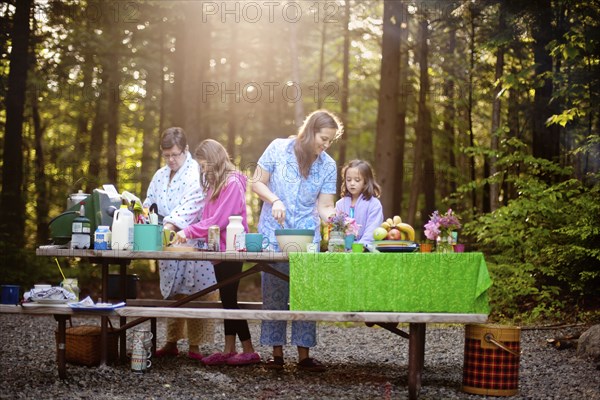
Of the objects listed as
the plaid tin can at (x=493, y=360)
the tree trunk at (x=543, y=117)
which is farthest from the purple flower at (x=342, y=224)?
the tree trunk at (x=543, y=117)

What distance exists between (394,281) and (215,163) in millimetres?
1818

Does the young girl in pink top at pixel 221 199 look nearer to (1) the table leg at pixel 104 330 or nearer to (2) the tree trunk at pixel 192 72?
(1) the table leg at pixel 104 330

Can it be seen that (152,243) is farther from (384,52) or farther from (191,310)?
(384,52)

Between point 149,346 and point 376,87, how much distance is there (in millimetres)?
14230

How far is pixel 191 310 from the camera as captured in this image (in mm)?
5375

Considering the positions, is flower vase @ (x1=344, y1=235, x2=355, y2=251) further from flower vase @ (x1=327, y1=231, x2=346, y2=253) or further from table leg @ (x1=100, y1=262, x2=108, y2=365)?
table leg @ (x1=100, y1=262, x2=108, y2=365)

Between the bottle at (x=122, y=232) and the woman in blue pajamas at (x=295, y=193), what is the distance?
997mm

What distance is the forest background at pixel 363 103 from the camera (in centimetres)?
1020

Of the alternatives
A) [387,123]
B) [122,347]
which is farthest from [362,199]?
[387,123]

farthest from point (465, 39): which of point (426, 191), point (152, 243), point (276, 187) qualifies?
point (152, 243)

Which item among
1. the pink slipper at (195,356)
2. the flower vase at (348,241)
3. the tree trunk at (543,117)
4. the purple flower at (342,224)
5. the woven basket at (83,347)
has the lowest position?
the pink slipper at (195,356)

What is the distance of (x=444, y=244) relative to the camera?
5.36 m

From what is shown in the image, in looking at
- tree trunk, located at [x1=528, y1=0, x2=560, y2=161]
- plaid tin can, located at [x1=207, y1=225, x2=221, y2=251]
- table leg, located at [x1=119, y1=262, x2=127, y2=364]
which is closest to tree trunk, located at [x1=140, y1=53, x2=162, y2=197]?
tree trunk, located at [x1=528, y1=0, x2=560, y2=161]

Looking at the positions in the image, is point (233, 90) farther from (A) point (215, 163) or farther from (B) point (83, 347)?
(B) point (83, 347)
